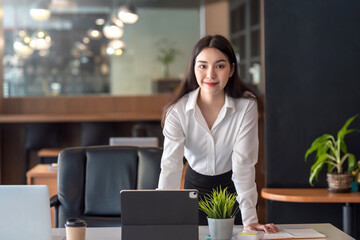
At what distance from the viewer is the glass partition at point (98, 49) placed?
10172 millimetres

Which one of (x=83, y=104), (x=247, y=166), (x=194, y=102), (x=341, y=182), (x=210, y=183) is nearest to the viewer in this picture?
(x=247, y=166)

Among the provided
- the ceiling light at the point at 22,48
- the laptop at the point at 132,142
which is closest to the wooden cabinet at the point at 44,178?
the laptop at the point at 132,142

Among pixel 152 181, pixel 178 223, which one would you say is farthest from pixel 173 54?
pixel 178 223

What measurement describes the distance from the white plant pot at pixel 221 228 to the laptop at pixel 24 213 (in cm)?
56

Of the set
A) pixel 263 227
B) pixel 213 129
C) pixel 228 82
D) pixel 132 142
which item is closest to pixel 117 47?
pixel 132 142

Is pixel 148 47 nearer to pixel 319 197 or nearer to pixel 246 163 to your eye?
pixel 319 197

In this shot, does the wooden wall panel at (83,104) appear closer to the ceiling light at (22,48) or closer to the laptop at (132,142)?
the ceiling light at (22,48)

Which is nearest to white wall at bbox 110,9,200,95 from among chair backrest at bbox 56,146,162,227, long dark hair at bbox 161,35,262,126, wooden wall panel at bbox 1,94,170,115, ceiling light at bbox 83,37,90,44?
ceiling light at bbox 83,37,90,44

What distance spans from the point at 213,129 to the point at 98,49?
27.3 ft

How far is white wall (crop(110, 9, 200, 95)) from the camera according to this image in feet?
35.6

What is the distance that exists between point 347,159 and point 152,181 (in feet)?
4.97

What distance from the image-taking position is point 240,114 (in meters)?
2.58

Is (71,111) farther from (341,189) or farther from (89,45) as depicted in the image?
(341,189)

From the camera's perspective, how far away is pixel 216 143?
2.63 m
